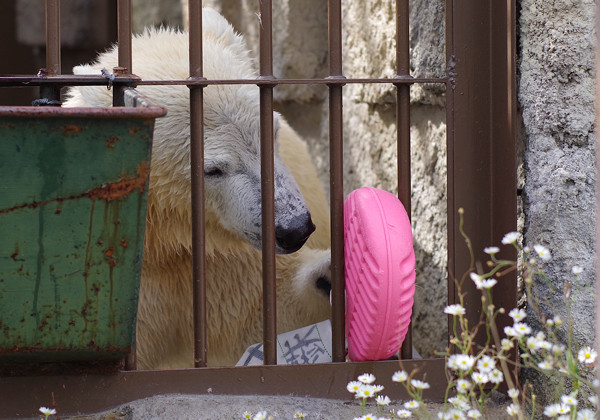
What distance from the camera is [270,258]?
70.9 inches

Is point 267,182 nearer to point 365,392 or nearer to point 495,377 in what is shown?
point 365,392

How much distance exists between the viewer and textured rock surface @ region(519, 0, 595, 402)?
5.41 ft

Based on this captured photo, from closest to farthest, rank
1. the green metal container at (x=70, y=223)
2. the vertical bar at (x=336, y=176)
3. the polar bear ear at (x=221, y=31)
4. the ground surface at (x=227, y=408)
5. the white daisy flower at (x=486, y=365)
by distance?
the green metal container at (x=70, y=223) < the white daisy flower at (x=486, y=365) < the ground surface at (x=227, y=408) < the vertical bar at (x=336, y=176) < the polar bear ear at (x=221, y=31)

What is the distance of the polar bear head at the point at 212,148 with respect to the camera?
2.11 meters

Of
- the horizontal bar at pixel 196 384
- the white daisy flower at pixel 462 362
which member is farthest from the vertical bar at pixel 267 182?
the white daisy flower at pixel 462 362

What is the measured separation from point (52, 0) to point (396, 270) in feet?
3.09

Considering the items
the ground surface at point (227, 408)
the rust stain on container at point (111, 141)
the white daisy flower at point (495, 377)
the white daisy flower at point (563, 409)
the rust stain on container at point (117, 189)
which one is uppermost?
the rust stain on container at point (111, 141)

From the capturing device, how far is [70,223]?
1388 millimetres

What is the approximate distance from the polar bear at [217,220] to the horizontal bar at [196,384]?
337 mm

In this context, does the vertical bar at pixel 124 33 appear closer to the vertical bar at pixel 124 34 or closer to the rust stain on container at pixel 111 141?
the vertical bar at pixel 124 34

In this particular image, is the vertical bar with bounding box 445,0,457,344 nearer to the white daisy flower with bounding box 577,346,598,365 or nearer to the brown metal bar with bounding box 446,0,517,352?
the brown metal bar with bounding box 446,0,517,352

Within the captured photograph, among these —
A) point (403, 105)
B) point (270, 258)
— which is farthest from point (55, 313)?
point (403, 105)

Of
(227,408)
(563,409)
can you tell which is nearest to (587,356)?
(563,409)

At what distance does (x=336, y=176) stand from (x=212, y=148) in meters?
0.44
